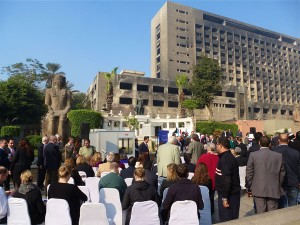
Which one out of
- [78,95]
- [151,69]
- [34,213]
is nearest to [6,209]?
[34,213]

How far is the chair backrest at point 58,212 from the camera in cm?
378

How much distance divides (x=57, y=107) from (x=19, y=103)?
1067 inches

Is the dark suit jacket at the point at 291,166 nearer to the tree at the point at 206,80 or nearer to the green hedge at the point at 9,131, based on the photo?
the green hedge at the point at 9,131

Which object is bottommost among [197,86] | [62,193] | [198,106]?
[62,193]

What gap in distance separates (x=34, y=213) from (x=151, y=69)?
91.8 m

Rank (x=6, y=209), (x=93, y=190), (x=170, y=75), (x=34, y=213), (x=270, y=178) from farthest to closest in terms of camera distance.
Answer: (x=170, y=75) → (x=93, y=190) → (x=270, y=178) → (x=34, y=213) → (x=6, y=209)

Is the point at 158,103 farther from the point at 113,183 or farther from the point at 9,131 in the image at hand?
the point at 113,183

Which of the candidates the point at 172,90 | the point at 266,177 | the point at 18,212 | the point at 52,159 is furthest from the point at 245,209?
the point at 172,90

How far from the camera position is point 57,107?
14.3 metres

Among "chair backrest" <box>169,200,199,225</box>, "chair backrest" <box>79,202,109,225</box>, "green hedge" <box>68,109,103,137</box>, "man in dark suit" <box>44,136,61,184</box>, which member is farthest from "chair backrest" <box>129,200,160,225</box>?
"green hedge" <box>68,109,103,137</box>

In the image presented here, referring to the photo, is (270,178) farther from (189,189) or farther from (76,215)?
(76,215)

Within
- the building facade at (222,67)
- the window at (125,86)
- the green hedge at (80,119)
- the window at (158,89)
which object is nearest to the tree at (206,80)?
the building facade at (222,67)

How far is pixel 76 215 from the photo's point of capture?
4.31 metres

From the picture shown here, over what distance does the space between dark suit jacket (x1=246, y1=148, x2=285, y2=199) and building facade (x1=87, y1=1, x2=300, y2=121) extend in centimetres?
5628
